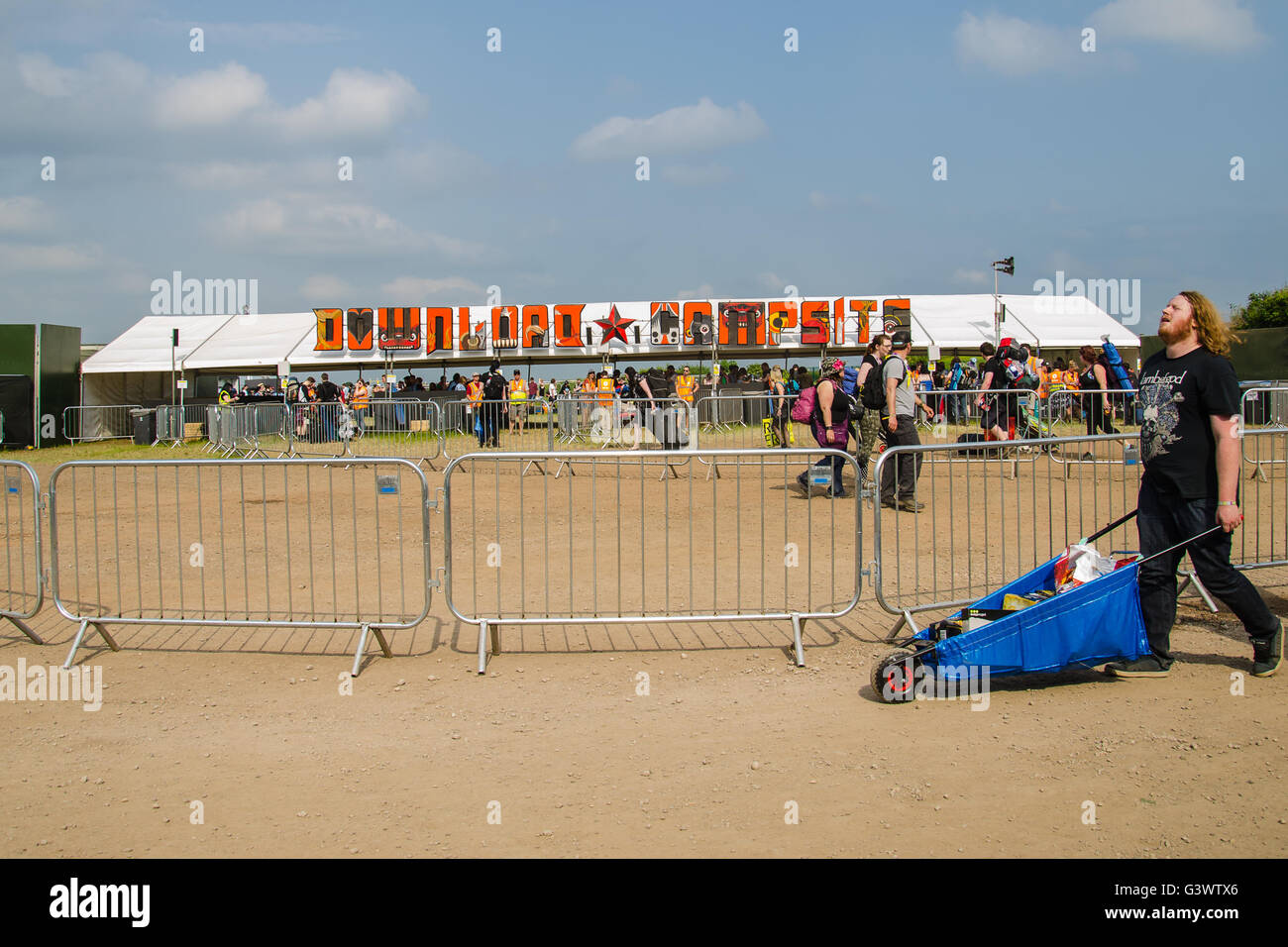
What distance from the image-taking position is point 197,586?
7.43 m

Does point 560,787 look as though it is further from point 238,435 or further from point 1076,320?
point 1076,320

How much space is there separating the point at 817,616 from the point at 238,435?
16.2 m

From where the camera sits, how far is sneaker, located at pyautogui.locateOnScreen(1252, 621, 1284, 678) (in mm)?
4926

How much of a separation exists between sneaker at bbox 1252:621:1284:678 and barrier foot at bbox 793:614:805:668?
7.98 ft

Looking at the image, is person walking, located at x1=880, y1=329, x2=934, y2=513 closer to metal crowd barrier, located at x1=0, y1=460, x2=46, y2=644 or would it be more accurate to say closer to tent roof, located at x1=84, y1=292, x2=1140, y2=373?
metal crowd barrier, located at x1=0, y1=460, x2=46, y2=644

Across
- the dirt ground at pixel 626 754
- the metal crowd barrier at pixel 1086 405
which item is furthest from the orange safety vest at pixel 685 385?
the dirt ground at pixel 626 754

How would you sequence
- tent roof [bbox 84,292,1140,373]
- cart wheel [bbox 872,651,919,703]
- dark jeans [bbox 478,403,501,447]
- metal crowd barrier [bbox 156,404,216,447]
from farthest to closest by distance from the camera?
1. tent roof [bbox 84,292,1140,373]
2. metal crowd barrier [bbox 156,404,216,447]
3. dark jeans [bbox 478,403,501,447]
4. cart wheel [bbox 872,651,919,703]

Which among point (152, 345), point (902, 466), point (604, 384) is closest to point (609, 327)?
point (604, 384)

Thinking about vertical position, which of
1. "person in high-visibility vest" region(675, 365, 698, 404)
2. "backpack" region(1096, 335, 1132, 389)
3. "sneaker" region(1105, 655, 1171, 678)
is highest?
"person in high-visibility vest" region(675, 365, 698, 404)

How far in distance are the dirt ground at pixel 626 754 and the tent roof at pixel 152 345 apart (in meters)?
22.7

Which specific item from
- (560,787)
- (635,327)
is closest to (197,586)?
(560,787)

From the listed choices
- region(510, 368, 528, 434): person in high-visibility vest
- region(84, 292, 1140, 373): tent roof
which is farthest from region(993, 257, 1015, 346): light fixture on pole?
region(510, 368, 528, 434): person in high-visibility vest

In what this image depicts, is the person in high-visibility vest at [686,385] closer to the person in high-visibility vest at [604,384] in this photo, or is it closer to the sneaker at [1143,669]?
the person in high-visibility vest at [604,384]

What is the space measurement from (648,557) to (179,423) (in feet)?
64.2
